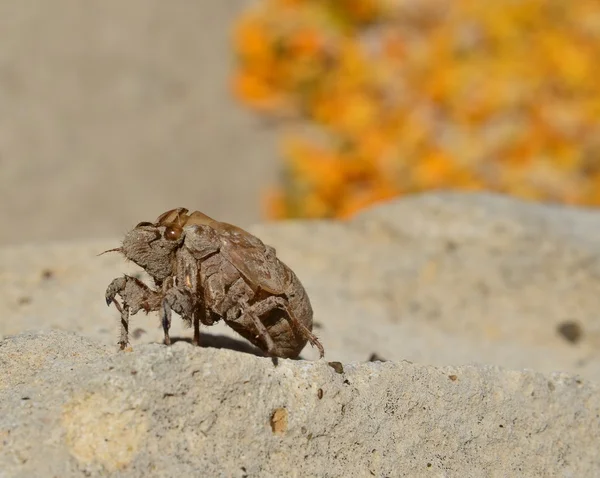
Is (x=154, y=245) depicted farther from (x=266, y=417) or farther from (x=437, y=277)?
(x=437, y=277)

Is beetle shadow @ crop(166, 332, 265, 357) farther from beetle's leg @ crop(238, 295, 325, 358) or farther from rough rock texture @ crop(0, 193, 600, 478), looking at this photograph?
beetle's leg @ crop(238, 295, 325, 358)

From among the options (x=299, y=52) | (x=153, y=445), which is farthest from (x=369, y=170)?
(x=153, y=445)

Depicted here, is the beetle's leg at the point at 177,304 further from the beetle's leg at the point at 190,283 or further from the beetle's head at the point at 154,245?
the beetle's head at the point at 154,245

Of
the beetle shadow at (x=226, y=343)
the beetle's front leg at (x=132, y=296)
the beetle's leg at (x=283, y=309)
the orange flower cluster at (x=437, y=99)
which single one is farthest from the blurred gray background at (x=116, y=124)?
the beetle's leg at (x=283, y=309)

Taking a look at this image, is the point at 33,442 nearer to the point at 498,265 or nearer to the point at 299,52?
the point at 498,265

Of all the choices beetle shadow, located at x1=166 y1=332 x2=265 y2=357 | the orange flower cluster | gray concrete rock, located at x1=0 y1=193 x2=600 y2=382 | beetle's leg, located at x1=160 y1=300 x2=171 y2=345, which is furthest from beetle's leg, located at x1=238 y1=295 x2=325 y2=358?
the orange flower cluster
